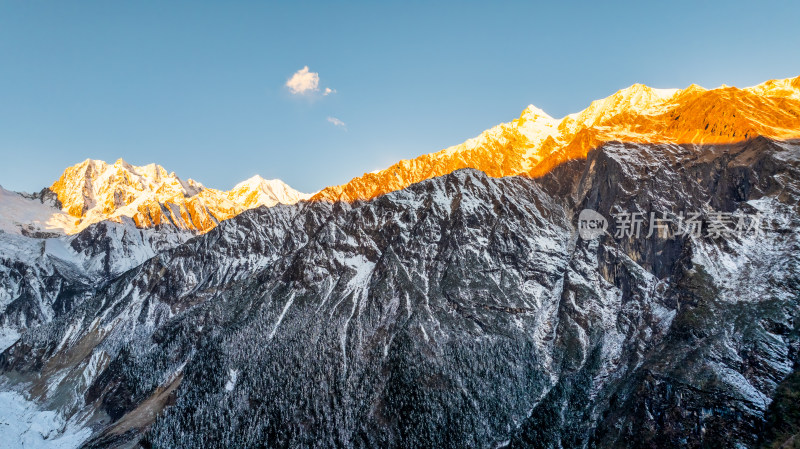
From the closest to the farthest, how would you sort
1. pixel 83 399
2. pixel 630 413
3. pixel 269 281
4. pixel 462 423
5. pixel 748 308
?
1. pixel 630 413
2. pixel 748 308
3. pixel 462 423
4. pixel 83 399
5. pixel 269 281

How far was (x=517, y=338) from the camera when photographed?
5487 inches

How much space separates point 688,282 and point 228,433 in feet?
459

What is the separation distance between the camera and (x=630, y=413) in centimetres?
9925

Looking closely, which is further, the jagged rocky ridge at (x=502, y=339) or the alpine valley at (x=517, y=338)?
the jagged rocky ridge at (x=502, y=339)

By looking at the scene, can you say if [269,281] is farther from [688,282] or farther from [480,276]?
[688,282]

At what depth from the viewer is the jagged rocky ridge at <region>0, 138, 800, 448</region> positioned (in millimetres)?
101250

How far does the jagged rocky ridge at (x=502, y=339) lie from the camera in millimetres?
101250

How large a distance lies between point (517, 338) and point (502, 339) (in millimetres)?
4628

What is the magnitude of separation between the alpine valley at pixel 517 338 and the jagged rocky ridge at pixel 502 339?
22.0 inches

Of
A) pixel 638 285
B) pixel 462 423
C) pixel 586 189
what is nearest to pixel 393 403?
pixel 462 423

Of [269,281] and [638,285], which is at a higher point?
[638,285]

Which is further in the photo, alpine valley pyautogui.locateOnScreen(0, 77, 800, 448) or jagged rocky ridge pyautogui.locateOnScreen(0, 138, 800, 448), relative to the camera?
jagged rocky ridge pyautogui.locateOnScreen(0, 138, 800, 448)

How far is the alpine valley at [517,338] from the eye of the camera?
329 ft

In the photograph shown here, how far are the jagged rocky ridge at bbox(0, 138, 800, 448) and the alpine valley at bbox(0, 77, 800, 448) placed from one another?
56 cm
